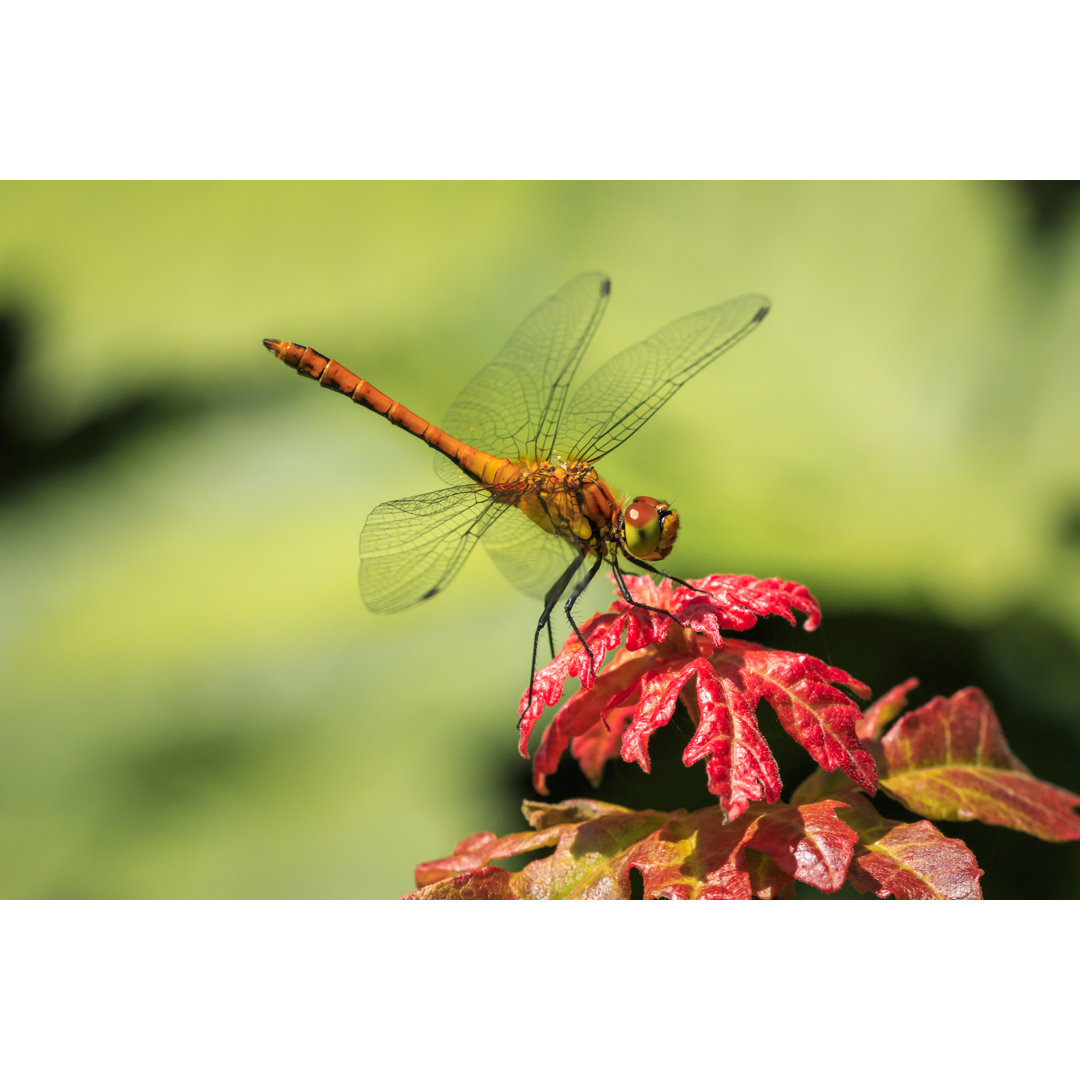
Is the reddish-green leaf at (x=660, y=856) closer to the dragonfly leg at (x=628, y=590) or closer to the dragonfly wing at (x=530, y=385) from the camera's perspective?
the dragonfly leg at (x=628, y=590)

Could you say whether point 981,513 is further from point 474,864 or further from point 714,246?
point 474,864

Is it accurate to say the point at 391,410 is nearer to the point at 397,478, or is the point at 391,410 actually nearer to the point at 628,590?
A: the point at 628,590

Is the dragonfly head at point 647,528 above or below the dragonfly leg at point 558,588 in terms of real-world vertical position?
above

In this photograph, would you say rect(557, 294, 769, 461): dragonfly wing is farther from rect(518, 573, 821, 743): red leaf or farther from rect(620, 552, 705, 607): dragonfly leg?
rect(518, 573, 821, 743): red leaf

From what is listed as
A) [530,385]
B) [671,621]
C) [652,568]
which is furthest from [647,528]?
[530,385]

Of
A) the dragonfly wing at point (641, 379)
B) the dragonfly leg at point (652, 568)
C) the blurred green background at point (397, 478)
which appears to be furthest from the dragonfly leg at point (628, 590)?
the blurred green background at point (397, 478)

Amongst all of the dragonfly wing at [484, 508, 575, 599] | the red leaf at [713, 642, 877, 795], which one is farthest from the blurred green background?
the red leaf at [713, 642, 877, 795]

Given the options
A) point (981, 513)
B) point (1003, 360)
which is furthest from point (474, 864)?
point (1003, 360)
